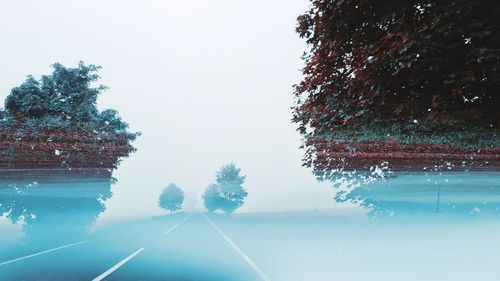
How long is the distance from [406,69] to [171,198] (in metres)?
118

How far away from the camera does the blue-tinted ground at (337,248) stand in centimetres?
983

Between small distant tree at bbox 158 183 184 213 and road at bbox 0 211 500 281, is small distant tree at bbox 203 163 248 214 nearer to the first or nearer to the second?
small distant tree at bbox 158 183 184 213

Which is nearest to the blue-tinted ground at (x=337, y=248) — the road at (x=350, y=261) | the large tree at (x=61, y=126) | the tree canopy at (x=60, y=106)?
the road at (x=350, y=261)

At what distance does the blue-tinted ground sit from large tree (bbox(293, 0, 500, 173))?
Answer: 13.9ft

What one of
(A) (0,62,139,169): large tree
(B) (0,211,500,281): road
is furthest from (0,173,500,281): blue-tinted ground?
(A) (0,62,139,169): large tree

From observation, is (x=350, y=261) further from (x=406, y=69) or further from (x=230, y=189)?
(x=230, y=189)

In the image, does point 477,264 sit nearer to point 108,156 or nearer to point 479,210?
point 479,210

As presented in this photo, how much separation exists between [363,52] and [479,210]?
13.3 metres

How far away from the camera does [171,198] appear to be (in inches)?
4653

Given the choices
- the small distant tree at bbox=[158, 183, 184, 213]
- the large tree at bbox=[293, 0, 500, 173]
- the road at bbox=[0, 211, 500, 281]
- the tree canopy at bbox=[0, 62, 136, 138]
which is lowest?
the small distant tree at bbox=[158, 183, 184, 213]

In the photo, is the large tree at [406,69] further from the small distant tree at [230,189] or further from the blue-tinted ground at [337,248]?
the small distant tree at [230,189]

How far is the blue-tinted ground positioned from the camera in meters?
9.83

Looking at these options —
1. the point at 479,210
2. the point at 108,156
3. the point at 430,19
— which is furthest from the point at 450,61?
the point at 108,156

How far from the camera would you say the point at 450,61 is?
5.45m
